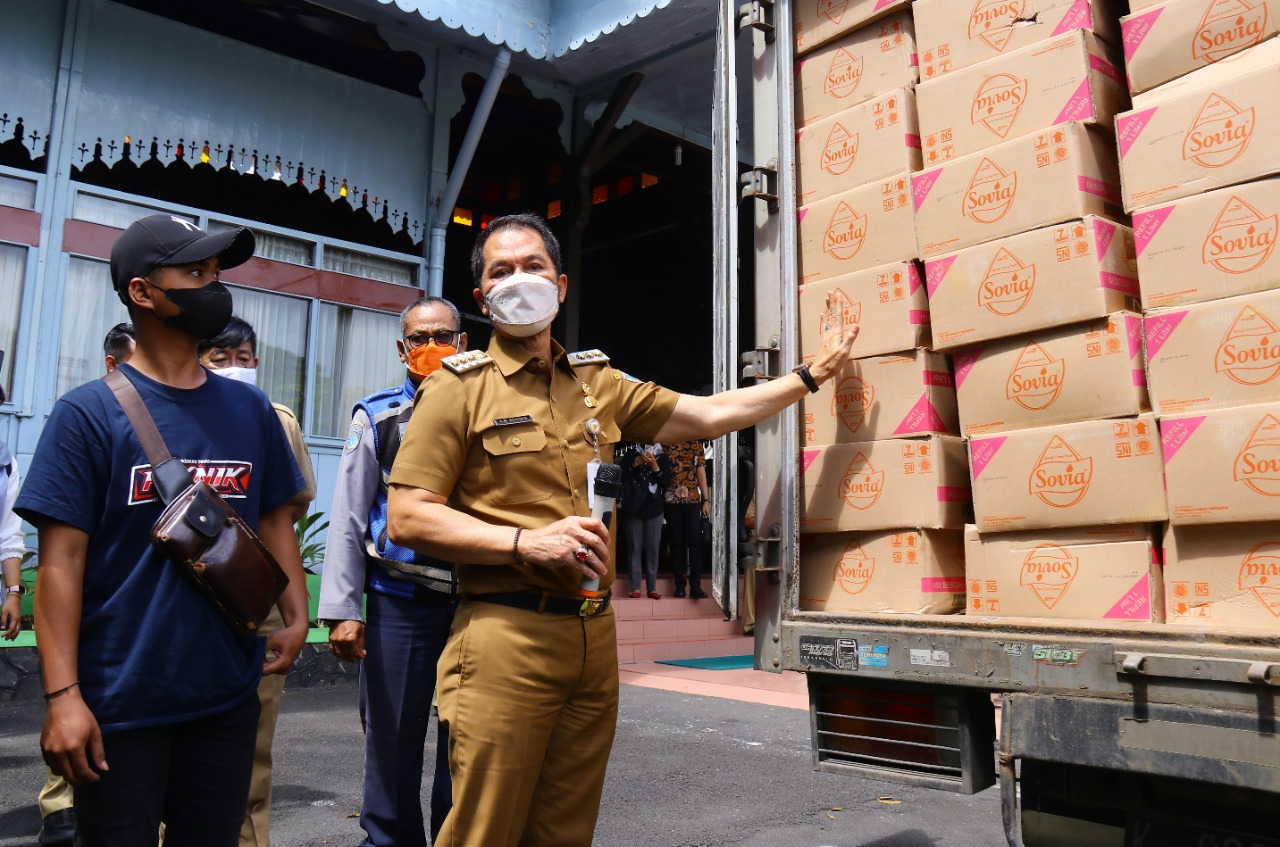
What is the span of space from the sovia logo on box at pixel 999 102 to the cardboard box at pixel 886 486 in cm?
88

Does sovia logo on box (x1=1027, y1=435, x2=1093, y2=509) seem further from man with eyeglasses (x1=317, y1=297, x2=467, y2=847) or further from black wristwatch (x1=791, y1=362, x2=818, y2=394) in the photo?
man with eyeglasses (x1=317, y1=297, x2=467, y2=847)

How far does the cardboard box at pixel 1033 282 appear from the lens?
2600 mm

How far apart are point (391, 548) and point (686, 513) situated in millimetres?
7606

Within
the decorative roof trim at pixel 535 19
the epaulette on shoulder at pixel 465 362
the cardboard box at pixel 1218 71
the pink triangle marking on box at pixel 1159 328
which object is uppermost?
the decorative roof trim at pixel 535 19

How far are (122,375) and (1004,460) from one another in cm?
213

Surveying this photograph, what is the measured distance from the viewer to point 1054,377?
2668 mm

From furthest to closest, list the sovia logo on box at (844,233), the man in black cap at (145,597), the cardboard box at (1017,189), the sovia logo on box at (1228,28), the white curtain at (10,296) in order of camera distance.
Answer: the white curtain at (10,296) → the sovia logo on box at (844,233) → the cardboard box at (1017,189) → the sovia logo on box at (1228,28) → the man in black cap at (145,597)

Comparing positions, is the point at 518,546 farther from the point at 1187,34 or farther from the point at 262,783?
the point at 1187,34

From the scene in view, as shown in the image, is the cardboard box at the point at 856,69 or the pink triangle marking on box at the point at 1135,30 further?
the cardboard box at the point at 856,69

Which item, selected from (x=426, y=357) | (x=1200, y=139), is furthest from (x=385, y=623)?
(x=1200, y=139)

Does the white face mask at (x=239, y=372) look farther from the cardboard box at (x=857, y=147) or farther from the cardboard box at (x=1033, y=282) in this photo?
the cardboard box at (x=1033, y=282)

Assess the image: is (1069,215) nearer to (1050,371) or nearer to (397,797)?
(1050,371)

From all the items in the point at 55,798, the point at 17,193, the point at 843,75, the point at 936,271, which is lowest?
the point at 55,798

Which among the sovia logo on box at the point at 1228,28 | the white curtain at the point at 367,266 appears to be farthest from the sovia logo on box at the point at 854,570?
the white curtain at the point at 367,266
